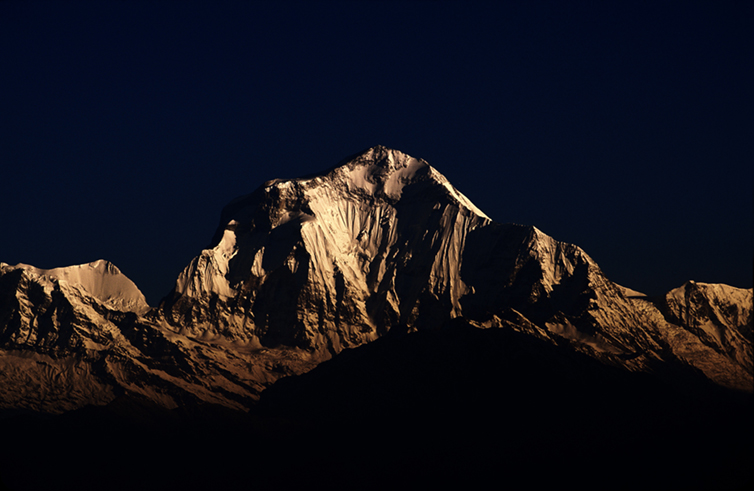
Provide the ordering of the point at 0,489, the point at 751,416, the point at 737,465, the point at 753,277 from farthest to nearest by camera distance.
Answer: the point at 737,465 < the point at 751,416 < the point at 753,277 < the point at 0,489

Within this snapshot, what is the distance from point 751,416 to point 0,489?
10790 cm

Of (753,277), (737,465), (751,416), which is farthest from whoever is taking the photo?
(737,465)

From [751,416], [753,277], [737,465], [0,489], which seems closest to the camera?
[0,489]

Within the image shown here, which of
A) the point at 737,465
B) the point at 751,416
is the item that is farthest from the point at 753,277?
the point at 737,465

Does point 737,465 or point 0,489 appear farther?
point 737,465

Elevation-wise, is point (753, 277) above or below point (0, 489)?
above

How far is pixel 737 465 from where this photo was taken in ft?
637

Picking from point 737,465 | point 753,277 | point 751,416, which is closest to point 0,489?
point 753,277

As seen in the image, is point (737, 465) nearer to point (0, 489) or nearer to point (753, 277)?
point (753, 277)

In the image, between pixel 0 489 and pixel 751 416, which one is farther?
pixel 751 416

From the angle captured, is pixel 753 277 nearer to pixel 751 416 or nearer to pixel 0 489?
pixel 751 416

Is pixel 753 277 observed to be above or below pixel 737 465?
above

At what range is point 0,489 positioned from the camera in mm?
108500

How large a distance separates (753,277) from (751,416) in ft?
171
